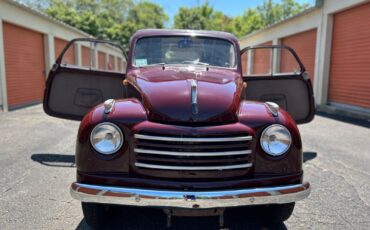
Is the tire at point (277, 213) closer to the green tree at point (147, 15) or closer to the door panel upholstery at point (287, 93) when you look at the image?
the door panel upholstery at point (287, 93)

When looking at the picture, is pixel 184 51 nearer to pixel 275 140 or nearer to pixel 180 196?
pixel 275 140

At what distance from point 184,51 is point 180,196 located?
2.47 meters

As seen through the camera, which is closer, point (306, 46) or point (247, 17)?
point (306, 46)

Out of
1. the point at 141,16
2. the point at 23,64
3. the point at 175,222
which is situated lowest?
the point at 175,222

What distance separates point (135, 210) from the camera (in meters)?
3.73

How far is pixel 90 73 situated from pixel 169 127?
2505 mm

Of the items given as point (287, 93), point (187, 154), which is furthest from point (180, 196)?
point (287, 93)

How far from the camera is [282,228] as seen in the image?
11.0 feet

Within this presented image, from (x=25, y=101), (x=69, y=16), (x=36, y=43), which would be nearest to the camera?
(x=25, y=101)

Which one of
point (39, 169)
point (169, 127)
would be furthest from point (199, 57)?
point (39, 169)

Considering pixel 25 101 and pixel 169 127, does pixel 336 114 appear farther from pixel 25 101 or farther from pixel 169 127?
pixel 25 101

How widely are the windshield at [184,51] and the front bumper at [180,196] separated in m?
2.11

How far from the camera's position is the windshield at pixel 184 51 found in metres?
4.45

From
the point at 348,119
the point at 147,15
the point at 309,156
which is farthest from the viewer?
the point at 147,15
